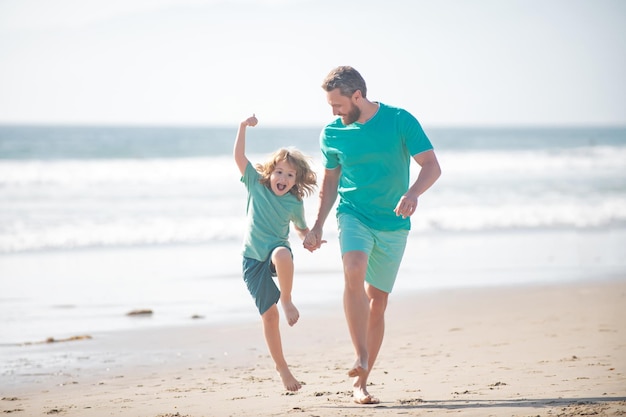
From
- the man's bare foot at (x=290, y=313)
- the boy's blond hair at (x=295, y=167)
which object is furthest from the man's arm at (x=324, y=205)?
the man's bare foot at (x=290, y=313)

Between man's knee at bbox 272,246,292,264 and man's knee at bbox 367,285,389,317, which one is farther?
man's knee at bbox 367,285,389,317

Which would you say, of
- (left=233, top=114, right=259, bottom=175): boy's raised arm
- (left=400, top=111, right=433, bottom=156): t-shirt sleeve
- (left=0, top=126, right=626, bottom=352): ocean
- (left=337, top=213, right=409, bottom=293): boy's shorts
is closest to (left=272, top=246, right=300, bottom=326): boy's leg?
(left=337, top=213, right=409, bottom=293): boy's shorts

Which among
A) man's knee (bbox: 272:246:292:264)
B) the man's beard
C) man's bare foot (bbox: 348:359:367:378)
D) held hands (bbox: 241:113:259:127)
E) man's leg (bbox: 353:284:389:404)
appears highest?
held hands (bbox: 241:113:259:127)

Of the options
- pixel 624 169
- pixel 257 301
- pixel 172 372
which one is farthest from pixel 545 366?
pixel 624 169

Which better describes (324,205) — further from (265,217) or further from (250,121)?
(250,121)

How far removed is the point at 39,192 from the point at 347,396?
52.0 feet

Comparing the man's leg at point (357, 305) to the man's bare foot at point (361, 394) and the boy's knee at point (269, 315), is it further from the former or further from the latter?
the boy's knee at point (269, 315)

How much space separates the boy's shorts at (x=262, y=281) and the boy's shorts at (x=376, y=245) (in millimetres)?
455

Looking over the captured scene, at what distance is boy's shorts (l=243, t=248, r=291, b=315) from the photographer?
16.4 ft

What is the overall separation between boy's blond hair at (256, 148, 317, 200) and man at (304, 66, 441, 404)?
0.46ft

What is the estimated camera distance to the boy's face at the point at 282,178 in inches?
197

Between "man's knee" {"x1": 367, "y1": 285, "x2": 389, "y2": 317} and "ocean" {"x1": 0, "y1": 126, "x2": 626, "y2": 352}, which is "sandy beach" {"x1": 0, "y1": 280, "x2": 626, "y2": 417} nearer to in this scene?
"man's knee" {"x1": 367, "y1": 285, "x2": 389, "y2": 317}

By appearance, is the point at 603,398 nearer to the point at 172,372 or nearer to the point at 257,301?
the point at 257,301

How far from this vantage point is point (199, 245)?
12.8 m
